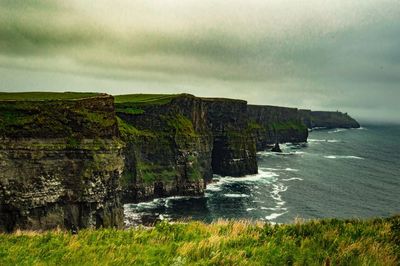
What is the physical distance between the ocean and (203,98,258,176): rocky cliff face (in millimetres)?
4538

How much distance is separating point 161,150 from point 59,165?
136ft

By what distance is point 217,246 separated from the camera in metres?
13.4

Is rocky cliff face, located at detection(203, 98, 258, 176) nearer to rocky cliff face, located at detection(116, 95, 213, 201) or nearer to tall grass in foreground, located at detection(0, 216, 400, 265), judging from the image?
rocky cliff face, located at detection(116, 95, 213, 201)

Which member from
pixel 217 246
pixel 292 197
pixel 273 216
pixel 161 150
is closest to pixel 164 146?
pixel 161 150

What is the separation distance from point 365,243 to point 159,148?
87590 millimetres

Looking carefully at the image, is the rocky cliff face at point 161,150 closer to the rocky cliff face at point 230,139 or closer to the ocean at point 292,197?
the ocean at point 292,197

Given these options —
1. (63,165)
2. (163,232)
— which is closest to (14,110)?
(63,165)

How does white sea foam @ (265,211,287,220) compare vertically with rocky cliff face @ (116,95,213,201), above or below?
below

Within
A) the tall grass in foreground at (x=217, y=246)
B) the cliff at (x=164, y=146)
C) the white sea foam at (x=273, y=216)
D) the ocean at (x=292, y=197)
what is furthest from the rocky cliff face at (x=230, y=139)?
the tall grass in foreground at (x=217, y=246)

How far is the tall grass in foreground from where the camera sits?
12367mm

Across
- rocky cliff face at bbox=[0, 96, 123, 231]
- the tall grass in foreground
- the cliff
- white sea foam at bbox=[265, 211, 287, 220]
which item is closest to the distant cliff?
rocky cliff face at bbox=[0, 96, 123, 231]

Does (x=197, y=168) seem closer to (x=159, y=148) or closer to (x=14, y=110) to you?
(x=159, y=148)

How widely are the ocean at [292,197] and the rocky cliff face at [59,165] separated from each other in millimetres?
11483

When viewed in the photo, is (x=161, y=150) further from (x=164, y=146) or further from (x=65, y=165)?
(x=65, y=165)
